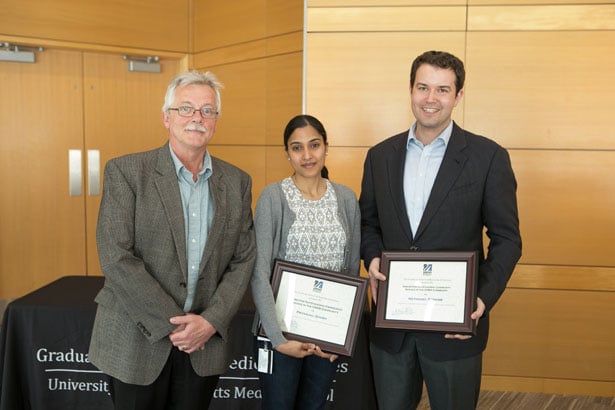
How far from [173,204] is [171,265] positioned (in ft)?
0.69

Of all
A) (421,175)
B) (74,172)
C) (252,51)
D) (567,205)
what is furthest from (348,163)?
(74,172)

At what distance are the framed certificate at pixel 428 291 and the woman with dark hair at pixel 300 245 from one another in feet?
1.00

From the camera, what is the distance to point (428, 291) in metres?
2.04

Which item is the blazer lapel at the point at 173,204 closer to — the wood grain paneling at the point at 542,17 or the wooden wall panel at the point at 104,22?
the wood grain paneling at the point at 542,17

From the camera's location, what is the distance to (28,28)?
529 cm

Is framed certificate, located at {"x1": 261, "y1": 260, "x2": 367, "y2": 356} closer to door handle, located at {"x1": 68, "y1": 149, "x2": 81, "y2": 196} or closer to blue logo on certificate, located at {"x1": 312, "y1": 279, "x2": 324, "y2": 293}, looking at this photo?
blue logo on certificate, located at {"x1": 312, "y1": 279, "x2": 324, "y2": 293}

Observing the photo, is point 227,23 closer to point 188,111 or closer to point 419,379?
point 188,111

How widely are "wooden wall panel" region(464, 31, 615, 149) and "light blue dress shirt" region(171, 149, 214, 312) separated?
7.98 ft

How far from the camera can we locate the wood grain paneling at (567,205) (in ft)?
12.8

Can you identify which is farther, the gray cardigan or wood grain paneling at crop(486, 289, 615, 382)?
wood grain paneling at crop(486, 289, 615, 382)

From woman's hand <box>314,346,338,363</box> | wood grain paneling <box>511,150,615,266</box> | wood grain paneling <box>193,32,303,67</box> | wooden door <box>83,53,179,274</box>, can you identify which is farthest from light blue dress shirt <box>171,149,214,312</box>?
wooden door <box>83,53,179,274</box>

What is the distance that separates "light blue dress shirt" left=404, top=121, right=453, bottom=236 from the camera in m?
2.16

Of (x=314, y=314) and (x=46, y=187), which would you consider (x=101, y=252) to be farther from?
(x=46, y=187)

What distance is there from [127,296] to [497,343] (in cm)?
297
